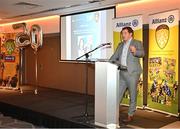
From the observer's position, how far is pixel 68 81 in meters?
7.60

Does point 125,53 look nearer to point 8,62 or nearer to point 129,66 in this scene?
point 129,66

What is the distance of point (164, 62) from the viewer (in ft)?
15.4

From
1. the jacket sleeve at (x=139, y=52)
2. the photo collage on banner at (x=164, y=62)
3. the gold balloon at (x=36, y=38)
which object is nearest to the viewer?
the jacket sleeve at (x=139, y=52)

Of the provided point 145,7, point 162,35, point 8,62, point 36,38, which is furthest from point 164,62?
point 8,62

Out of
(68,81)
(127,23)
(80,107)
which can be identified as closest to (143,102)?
(80,107)

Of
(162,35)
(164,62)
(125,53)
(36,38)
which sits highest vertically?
(36,38)

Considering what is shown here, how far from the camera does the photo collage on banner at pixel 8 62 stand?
25.6ft

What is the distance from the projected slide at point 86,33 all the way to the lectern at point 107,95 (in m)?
2.30

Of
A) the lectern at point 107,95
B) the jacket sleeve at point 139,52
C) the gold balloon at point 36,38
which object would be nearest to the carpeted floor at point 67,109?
the lectern at point 107,95

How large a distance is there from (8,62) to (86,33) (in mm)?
2922

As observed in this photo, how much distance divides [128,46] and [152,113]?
5.07 feet

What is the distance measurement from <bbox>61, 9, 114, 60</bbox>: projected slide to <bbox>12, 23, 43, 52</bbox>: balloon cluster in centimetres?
73

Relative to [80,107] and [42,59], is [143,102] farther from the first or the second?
[42,59]

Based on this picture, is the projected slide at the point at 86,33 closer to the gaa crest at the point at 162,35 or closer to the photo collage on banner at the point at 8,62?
the gaa crest at the point at 162,35
